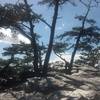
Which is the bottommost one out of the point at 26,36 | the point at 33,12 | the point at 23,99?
the point at 23,99

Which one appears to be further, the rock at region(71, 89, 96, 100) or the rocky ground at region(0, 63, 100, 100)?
the rocky ground at region(0, 63, 100, 100)

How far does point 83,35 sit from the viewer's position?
3095 cm

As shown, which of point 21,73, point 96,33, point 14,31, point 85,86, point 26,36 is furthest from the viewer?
point 96,33

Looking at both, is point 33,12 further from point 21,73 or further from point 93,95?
point 93,95

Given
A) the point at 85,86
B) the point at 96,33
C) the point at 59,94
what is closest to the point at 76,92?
the point at 59,94

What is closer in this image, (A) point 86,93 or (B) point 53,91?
(A) point 86,93

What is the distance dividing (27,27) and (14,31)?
1266mm

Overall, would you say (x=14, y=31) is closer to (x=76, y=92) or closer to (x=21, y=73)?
(x=21, y=73)

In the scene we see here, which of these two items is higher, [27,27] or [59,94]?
[27,27]

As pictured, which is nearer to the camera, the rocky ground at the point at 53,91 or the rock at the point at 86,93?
the rock at the point at 86,93

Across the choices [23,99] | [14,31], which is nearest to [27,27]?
[14,31]

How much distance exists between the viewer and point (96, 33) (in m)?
30.4

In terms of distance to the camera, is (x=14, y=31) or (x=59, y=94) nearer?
(x=59, y=94)

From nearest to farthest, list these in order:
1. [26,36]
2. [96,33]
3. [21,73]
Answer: [21,73] → [26,36] → [96,33]
